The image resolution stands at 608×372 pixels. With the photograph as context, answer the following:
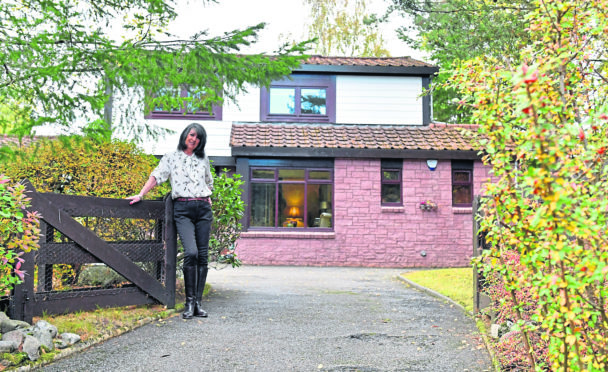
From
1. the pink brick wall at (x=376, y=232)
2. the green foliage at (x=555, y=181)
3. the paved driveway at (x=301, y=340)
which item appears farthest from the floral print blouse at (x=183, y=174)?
the pink brick wall at (x=376, y=232)

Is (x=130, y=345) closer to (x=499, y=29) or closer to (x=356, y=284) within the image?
(x=356, y=284)

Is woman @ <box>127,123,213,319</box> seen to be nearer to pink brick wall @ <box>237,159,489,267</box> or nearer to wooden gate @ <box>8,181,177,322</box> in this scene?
wooden gate @ <box>8,181,177,322</box>

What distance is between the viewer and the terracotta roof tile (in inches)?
624

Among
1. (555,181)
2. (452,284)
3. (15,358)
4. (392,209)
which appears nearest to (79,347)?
(15,358)

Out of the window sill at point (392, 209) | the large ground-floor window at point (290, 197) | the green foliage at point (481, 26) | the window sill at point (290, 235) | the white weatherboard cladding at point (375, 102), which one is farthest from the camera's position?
the white weatherboard cladding at point (375, 102)

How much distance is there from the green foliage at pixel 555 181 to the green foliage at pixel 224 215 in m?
4.62

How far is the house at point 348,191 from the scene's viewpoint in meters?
15.8

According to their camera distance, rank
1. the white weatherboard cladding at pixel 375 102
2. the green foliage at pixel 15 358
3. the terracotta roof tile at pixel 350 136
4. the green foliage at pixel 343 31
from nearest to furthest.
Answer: the green foliage at pixel 15 358, the terracotta roof tile at pixel 350 136, the white weatherboard cladding at pixel 375 102, the green foliage at pixel 343 31

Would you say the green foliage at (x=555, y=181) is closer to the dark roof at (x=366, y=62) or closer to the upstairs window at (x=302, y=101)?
the upstairs window at (x=302, y=101)

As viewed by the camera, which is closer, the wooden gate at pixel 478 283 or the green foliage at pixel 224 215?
the wooden gate at pixel 478 283

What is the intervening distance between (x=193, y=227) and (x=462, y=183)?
39.2 ft

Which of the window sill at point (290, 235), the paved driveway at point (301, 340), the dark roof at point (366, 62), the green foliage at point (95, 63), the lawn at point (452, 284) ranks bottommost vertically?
the lawn at point (452, 284)

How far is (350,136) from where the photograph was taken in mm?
16547

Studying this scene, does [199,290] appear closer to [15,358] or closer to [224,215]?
[224,215]
